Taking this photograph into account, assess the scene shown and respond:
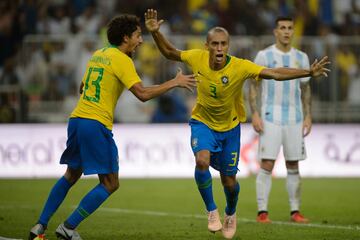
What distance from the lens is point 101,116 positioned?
10023 mm

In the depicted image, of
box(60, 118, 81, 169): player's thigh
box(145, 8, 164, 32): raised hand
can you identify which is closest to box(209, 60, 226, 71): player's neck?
box(145, 8, 164, 32): raised hand

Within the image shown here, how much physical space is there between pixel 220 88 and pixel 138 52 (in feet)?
36.8

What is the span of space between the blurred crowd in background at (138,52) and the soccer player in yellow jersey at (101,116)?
11.3m

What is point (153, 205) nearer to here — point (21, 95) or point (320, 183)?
point (320, 183)

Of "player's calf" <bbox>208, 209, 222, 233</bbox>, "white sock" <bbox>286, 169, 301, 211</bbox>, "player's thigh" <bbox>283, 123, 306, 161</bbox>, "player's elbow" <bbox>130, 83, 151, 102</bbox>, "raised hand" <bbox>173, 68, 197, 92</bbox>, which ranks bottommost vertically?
"white sock" <bbox>286, 169, 301, 211</bbox>

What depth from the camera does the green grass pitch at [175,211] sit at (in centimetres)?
1131

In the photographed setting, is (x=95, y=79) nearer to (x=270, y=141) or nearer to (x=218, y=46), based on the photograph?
Result: (x=218, y=46)

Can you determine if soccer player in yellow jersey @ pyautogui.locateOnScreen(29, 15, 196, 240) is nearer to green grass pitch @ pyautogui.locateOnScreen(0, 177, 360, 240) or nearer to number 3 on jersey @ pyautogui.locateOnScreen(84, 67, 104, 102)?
number 3 on jersey @ pyautogui.locateOnScreen(84, 67, 104, 102)

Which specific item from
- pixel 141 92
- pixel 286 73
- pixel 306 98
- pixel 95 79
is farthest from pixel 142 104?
pixel 141 92

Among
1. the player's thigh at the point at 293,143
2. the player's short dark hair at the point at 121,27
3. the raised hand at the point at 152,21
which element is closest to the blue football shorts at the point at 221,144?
the raised hand at the point at 152,21

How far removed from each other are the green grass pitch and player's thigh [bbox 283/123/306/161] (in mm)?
901

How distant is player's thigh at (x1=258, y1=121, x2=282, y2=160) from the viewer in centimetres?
1345

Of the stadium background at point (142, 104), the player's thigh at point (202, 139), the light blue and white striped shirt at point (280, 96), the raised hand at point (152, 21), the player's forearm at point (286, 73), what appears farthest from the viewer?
the stadium background at point (142, 104)

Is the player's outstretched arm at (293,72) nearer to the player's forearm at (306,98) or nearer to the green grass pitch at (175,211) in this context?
the green grass pitch at (175,211)
